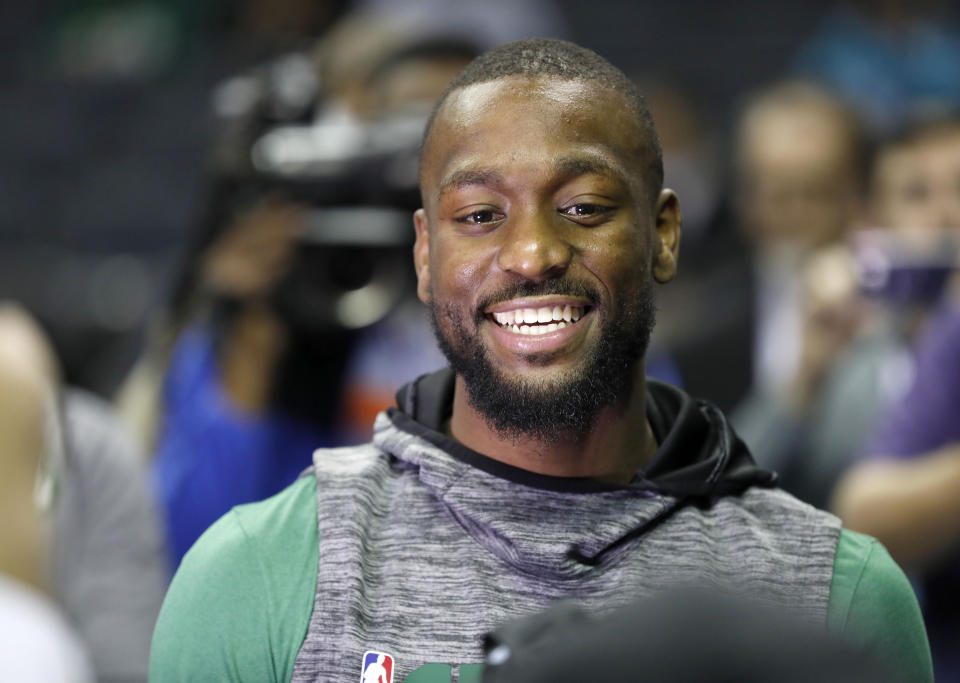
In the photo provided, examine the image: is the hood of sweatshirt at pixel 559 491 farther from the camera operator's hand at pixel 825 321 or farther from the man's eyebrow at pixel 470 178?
the camera operator's hand at pixel 825 321

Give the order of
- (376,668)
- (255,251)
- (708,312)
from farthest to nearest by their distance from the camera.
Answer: (708,312)
(255,251)
(376,668)

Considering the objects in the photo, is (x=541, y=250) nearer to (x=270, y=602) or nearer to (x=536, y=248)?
Answer: (x=536, y=248)

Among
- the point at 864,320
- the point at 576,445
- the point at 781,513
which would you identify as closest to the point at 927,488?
the point at 864,320

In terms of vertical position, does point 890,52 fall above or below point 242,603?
above

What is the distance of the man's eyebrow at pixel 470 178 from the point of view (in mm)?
1397

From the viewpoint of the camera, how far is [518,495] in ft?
4.64

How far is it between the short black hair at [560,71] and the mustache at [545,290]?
0.15 metres

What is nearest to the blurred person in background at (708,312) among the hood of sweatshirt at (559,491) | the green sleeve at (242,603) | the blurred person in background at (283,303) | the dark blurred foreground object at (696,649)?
the blurred person in background at (283,303)

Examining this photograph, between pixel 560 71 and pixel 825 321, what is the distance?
1467mm

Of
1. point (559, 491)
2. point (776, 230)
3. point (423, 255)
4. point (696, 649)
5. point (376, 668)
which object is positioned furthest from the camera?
point (776, 230)

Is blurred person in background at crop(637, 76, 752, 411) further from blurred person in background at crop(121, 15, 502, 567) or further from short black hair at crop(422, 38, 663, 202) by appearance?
short black hair at crop(422, 38, 663, 202)

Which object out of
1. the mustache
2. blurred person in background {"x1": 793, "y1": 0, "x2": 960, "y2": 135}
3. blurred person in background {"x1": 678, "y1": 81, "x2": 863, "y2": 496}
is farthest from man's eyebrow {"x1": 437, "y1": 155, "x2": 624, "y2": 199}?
blurred person in background {"x1": 793, "y1": 0, "x2": 960, "y2": 135}

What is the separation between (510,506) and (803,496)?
1.32 meters

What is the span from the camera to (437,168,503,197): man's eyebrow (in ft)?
4.58
